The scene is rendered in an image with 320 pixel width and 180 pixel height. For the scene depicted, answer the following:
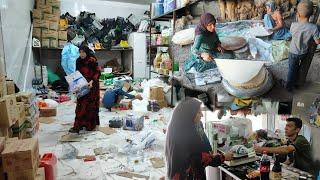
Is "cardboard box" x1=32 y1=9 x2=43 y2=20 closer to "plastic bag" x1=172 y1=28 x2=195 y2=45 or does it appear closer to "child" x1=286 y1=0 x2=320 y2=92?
"plastic bag" x1=172 y1=28 x2=195 y2=45

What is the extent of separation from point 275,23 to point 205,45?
2.45ft

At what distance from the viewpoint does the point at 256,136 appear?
2047 millimetres

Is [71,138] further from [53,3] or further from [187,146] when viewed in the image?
[53,3]

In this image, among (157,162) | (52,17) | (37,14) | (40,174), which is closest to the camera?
(40,174)

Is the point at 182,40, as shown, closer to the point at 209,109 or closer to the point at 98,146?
the point at 209,109

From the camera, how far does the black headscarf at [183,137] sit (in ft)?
5.70

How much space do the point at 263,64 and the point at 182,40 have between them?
4.81ft

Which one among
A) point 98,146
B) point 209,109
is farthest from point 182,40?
point 98,146

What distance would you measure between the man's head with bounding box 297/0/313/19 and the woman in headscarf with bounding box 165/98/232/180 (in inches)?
31.9

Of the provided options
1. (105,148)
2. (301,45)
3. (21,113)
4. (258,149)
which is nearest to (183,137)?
(258,149)

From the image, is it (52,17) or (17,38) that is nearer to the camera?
(17,38)

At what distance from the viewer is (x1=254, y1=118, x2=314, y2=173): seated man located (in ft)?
Answer: 5.63

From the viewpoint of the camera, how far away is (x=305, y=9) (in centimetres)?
159

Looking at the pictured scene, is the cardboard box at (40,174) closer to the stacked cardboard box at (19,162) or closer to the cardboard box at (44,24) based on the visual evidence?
the stacked cardboard box at (19,162)
